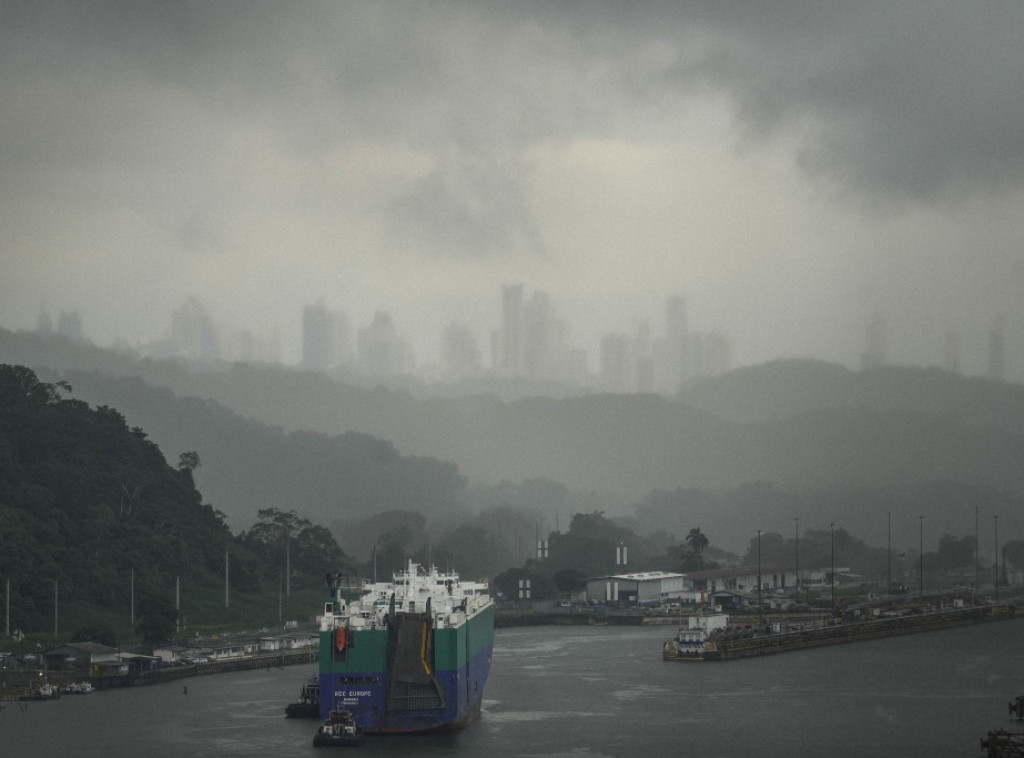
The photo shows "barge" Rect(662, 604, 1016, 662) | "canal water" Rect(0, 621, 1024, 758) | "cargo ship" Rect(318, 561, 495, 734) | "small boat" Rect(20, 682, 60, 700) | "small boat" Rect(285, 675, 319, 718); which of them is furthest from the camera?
"barge" Rect(662, 604, 1016, 662)

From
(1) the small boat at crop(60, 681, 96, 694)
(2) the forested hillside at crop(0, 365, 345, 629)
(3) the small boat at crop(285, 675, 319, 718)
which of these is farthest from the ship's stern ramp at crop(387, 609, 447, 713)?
(2) the forested hillside at crop(0, 365, 345, 629)

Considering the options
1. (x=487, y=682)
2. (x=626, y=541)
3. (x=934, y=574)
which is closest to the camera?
(x=487, y=682)

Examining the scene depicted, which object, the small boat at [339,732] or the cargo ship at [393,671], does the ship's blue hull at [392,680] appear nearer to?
the cargo ship at [393,671]

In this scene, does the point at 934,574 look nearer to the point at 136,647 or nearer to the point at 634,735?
the point at 136,647

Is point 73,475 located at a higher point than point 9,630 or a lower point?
higher

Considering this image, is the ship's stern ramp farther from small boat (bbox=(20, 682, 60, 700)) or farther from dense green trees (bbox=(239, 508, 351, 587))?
dense green trees (bbox=(239, 508, 351, 587))

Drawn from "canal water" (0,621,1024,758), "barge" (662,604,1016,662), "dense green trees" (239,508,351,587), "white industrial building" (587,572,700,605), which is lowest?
"canal water" (0,621,1024,758)

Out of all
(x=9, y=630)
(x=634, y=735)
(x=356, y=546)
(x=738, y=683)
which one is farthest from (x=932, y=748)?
(x=356, y=546)
